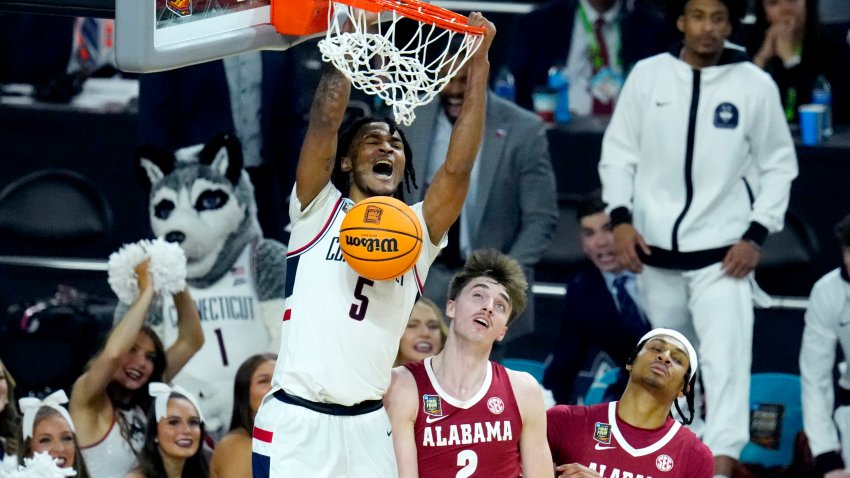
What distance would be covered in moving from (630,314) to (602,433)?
1961 millimetres

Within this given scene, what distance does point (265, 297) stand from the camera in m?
8.16

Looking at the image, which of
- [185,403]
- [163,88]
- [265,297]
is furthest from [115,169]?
[185,403]

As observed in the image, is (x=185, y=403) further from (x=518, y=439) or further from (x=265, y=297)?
(x=518, y=439)

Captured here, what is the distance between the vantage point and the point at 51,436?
22.6 feet

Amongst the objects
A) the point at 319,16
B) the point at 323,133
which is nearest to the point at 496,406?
the point at 323,133

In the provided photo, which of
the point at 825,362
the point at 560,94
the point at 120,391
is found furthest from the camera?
the point at 560,94

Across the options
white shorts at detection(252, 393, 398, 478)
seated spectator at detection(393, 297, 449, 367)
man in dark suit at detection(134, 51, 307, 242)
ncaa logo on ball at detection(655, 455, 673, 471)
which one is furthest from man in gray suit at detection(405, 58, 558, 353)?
white shorts at detection(252, 393, 398, 478)

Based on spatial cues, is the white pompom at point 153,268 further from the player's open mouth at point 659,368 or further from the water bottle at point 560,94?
the water bottle at point 560,94

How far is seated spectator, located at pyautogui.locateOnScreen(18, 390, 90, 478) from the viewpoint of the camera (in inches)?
270

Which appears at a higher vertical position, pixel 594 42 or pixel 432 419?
pixel 594 42

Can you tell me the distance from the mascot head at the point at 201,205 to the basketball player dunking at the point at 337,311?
7.58ft

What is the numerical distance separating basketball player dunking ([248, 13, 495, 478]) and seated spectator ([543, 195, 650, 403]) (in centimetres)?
248

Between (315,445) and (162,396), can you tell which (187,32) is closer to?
(315,445)

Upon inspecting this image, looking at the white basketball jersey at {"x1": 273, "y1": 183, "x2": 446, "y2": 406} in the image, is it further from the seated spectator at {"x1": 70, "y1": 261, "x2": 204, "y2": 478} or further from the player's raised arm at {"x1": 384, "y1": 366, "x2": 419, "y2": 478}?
the seated spectator at {"x1": 70, "y1": 261, "x2": 204, "y2": 478}
